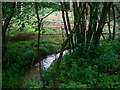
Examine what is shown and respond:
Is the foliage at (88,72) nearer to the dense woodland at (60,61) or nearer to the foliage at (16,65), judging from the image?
the dense woodland at (60,61)

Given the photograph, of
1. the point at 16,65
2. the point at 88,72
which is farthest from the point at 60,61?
the point at 16,65

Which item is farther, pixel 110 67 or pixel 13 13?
pixel 110 67

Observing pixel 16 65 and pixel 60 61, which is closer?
Answer: pixel 60 61

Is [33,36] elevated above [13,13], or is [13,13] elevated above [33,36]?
[13,13]

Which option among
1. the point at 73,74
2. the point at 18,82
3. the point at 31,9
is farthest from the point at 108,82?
the point at 31,9

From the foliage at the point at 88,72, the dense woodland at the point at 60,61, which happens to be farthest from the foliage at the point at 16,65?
the foliage at the point at 88,72

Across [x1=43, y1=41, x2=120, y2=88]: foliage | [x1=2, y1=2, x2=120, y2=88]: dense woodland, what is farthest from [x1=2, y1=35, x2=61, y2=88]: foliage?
[x1=43, y1=41, x2=120, y2=88]: foliage

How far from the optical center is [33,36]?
37.8 feet

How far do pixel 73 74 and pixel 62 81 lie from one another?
1.36 ft

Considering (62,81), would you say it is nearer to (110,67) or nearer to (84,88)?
(84,88)

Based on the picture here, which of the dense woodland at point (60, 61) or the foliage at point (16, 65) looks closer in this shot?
the dense woodland at point (60, 61)

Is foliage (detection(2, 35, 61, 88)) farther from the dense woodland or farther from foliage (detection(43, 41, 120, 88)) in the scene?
foliage (detection(43, 41, 120, 88))

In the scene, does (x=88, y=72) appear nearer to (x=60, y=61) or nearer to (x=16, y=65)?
(x=60, y=61)

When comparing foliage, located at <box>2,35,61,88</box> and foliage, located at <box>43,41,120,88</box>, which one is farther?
foliage, located at <box>2,35,61,88</box>
